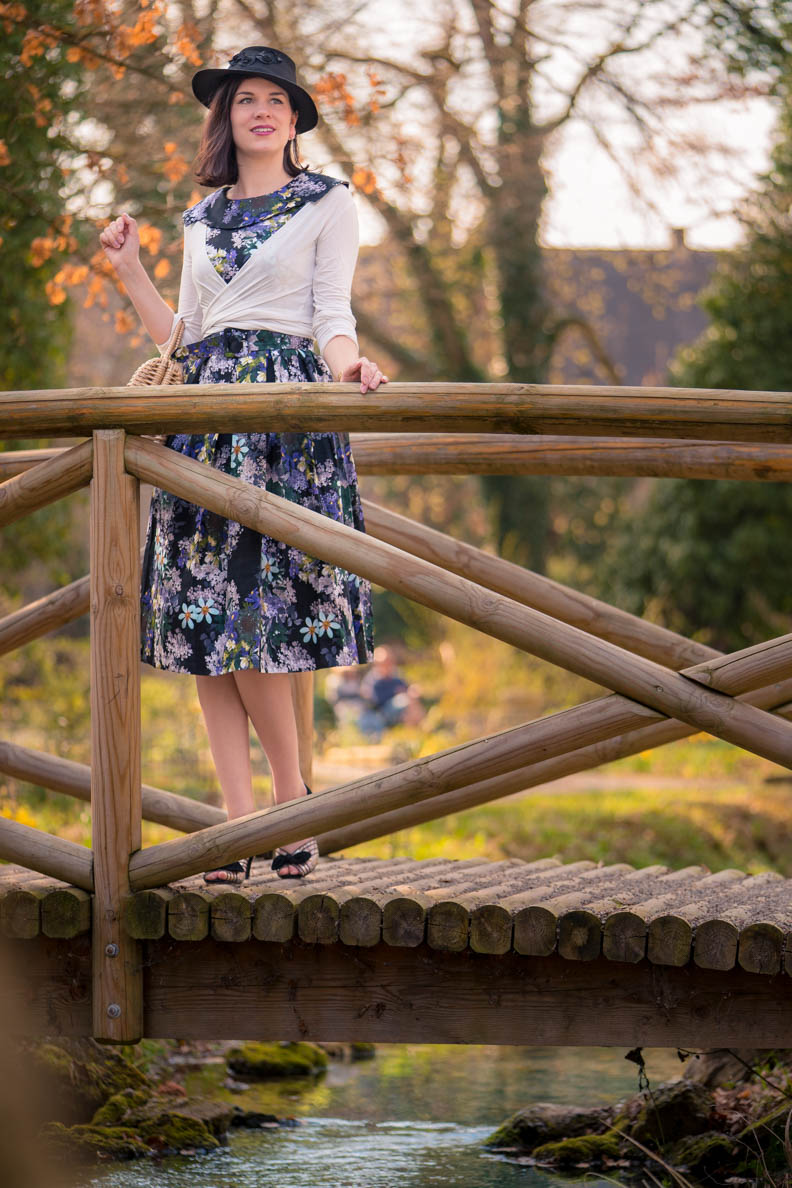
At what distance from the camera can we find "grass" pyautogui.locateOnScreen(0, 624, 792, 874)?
770 centimetres

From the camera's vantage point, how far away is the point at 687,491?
1253 cm

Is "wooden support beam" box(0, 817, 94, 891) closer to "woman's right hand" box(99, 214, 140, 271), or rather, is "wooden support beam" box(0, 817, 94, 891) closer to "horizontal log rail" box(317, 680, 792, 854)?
"horizontal log rail" box(317, 680, 792, 854)

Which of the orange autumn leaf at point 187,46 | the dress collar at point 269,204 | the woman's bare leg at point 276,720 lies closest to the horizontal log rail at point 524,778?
the woman's bare leg at point 276,720

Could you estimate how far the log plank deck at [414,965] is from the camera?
2881 mm

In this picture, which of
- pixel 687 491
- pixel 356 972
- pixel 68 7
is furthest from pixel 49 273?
pixel 687 491

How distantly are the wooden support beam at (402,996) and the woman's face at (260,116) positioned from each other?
5.75ft

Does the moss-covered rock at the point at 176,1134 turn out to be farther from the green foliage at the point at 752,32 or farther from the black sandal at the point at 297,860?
the green foliage at the point at 752,32

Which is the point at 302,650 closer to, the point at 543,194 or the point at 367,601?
the point at 367,601

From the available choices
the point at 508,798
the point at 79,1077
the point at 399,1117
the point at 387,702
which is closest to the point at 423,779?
the point at 399,1117

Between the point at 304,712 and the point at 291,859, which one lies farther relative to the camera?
the point at 304,712

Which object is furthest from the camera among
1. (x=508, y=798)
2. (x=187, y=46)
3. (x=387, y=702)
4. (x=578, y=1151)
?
(x=387, y=702)

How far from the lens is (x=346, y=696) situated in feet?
47.9

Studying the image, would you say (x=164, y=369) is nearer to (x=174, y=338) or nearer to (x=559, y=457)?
(x=174, y=338)

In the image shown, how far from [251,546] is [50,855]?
0.77m
